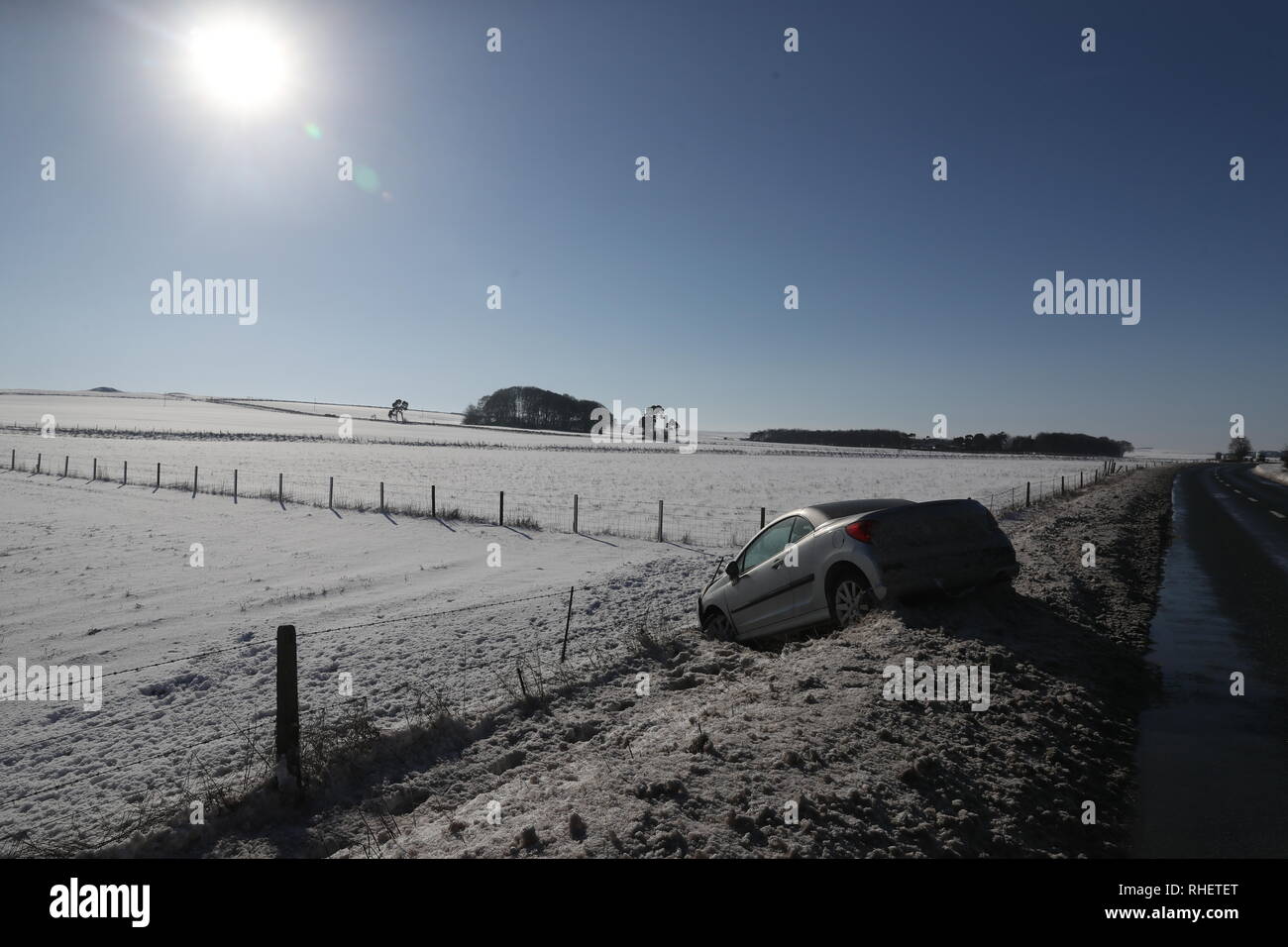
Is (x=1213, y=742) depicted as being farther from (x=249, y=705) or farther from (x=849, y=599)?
(x=249, y=705)

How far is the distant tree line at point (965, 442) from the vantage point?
12569cm

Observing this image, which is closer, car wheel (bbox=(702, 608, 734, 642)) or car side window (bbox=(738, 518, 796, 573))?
car side window (bbox=(738, 518, 796, 573))

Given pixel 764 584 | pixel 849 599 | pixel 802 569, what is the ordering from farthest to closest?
1. pixel 764 584
2. pixel 802 569
3. pixel 849 599

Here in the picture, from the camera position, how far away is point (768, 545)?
7977mm

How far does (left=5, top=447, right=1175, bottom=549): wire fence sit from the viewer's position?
→ 19.6m

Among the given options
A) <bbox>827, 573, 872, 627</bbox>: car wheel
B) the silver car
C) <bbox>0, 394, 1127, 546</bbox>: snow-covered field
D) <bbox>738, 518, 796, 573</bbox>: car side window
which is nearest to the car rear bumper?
the silver car

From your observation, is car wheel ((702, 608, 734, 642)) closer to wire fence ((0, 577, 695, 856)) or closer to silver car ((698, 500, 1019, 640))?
silver car ((698, 500, 1019, 640))

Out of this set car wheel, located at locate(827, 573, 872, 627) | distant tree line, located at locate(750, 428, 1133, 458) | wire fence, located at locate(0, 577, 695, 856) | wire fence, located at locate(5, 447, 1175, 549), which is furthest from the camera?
distant tree line, located at locate(750, 428, 1133, 458)

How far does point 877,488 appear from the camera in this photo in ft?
127

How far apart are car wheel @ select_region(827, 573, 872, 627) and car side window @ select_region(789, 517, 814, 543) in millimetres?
695

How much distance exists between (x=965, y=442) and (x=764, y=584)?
140 m

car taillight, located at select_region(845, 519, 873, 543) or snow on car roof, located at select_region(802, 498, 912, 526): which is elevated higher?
snow on car roof, located at select_region(802, 498, 912, 526)

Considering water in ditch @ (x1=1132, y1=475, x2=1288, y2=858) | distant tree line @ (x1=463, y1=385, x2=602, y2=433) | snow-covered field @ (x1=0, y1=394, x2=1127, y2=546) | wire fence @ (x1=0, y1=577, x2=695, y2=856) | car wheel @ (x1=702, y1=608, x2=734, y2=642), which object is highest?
distant tree line @ (x1=463, y1=385, x2=602, y2=433)

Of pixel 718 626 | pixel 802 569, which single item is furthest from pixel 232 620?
pixel 802 569
